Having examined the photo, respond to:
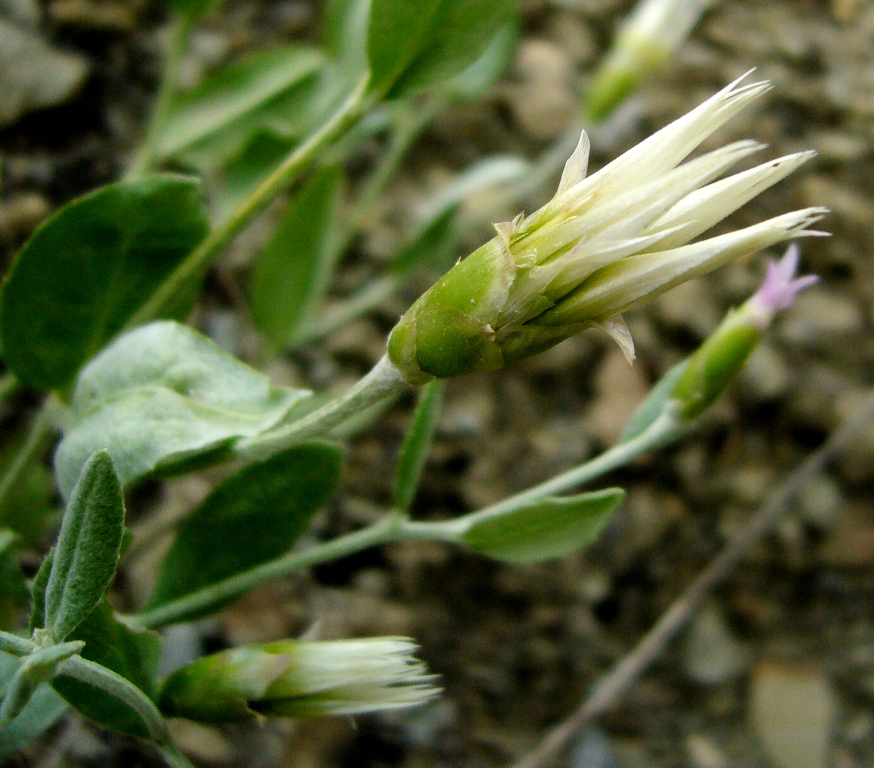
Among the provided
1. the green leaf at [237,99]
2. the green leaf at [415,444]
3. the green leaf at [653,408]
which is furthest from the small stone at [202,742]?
the green leaf at [237,99]

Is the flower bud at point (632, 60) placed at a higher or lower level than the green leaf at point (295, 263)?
higher

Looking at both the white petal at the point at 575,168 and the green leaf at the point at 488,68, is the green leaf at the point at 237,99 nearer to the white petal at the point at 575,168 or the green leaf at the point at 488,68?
the green leaf at the point at 488,68

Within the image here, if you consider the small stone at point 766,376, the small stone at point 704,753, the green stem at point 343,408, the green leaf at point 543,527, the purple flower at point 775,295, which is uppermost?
the green stem at point 343,408

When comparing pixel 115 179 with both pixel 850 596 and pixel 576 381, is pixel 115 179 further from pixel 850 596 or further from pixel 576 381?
pixel 850 596

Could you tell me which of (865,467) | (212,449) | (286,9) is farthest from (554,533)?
(286,9)

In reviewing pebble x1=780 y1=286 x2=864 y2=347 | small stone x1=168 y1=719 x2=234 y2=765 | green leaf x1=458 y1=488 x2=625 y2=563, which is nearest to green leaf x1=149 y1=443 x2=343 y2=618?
green leaf x1=458 y1=488 x2=625 y2=563

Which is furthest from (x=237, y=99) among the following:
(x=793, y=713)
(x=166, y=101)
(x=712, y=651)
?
(x=793, y=713)

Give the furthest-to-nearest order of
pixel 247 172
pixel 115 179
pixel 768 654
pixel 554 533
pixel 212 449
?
pixel 768 654, pixel 115 179, pixel 247 172, pixel 554 533, pixel 212 449
